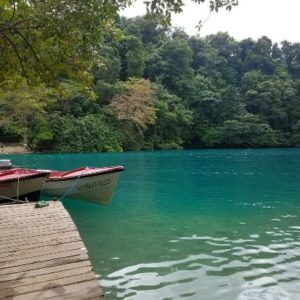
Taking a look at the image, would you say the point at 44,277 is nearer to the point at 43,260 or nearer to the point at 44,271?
the point at 44,271

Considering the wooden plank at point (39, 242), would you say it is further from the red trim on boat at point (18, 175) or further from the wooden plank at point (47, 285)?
the red trim on boat at point (18, 175)

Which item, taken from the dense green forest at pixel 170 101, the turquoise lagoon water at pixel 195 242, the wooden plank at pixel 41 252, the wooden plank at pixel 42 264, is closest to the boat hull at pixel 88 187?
the turquoise lagoon water at pixel 195 242

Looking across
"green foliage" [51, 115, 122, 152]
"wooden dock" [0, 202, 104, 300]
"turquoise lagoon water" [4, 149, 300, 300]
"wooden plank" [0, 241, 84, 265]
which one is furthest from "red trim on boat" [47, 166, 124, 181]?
"green foliage" [51, 115, 122, 152]

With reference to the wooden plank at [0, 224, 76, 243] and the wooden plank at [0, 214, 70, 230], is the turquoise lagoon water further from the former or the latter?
the wooden plank at [0, 214, 70, 230]

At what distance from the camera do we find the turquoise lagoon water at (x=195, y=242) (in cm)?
513

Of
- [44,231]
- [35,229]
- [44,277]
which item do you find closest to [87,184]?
[35,229]

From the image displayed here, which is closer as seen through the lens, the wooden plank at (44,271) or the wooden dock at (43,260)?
the wooden dock at (43,260)

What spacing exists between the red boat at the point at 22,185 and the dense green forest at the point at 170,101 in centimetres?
2322

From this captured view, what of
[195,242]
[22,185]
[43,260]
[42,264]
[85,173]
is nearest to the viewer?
[42,264]

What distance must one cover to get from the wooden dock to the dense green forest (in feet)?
86.9

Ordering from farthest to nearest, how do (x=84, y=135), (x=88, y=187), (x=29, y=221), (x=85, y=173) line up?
(x=84, y=135) < (x=88, y=187) < (x=85, y=173) < (x=29, y=221)

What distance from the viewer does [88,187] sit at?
35.0ft

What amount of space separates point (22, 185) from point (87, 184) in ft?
5.83

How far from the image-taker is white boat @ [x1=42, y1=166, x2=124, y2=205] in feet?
34.4
